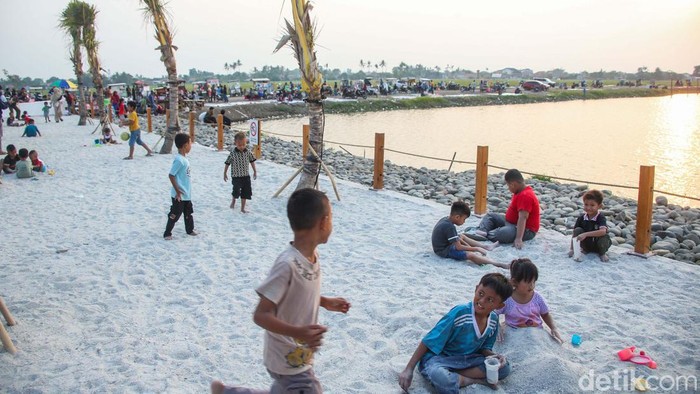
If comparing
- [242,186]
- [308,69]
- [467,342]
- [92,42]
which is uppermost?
[92,42]

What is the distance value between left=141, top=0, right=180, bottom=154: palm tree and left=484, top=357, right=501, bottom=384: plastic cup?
563 inches

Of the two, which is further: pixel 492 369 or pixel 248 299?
pixel 248 299

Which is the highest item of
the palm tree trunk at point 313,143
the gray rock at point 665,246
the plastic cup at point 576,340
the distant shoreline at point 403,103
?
the distant shoreline at point 403,103

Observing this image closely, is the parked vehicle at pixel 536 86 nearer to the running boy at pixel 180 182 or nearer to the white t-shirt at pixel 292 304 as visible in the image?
the running boy at pixel 180 182

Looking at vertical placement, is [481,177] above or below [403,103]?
below

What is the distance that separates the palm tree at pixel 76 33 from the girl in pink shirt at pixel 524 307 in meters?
26.2

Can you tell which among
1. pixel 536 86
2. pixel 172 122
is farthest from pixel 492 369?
pixel 536 86

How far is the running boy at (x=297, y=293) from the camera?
255 centimetres

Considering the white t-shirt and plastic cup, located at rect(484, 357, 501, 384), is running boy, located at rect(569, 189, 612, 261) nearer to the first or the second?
plastic cup, located at rect(484, 357, 501, 384)

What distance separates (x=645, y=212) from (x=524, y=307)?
3.47 metres

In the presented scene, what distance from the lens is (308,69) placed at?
9.60m

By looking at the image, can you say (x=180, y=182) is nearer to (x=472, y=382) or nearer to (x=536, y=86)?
(x=472, y=382)

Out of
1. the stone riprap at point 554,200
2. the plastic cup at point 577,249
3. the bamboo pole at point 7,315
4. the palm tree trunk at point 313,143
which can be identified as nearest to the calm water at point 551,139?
the stone riprap at point 554,200

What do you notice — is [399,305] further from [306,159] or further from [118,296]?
[306,159]
